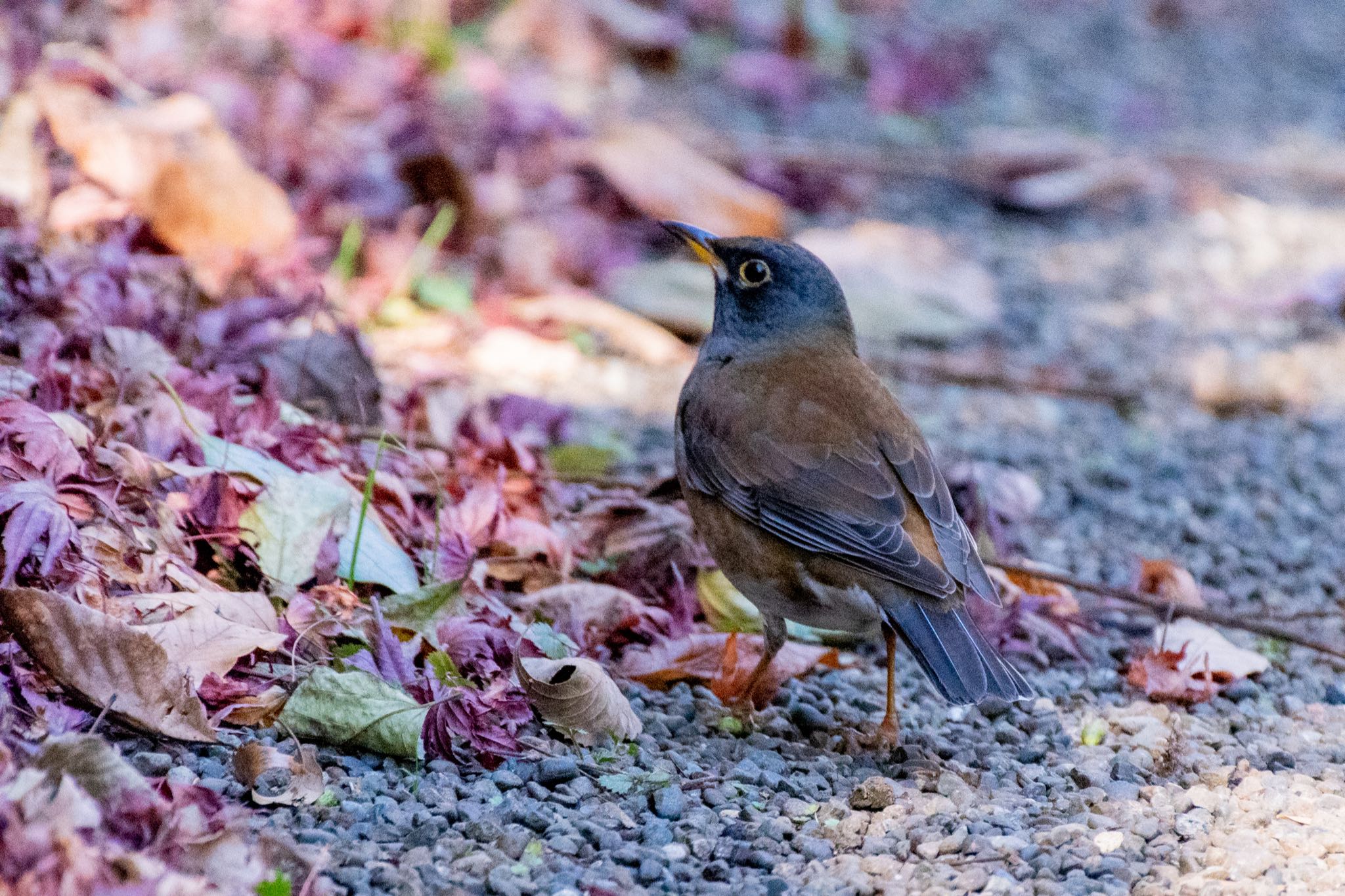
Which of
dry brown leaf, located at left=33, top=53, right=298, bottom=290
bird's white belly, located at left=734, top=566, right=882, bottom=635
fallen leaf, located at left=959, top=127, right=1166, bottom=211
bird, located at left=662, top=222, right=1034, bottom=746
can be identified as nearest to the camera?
bird, located at left=662, top=222, right=1034, bottom=746

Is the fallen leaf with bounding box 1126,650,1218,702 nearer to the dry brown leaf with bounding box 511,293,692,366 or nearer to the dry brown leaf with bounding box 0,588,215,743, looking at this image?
the dry brown leaf with bounding box 0,588,215,743

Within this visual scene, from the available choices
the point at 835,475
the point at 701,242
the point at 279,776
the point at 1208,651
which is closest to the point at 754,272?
the point at 701,242

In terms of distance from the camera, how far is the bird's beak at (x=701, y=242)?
512cm

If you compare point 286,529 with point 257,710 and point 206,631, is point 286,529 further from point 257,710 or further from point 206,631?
point 257,710

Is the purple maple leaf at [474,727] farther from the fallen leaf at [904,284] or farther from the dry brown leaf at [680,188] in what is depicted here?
the dry brown leaf at [680,188]

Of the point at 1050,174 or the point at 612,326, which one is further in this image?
the point at 1050,174

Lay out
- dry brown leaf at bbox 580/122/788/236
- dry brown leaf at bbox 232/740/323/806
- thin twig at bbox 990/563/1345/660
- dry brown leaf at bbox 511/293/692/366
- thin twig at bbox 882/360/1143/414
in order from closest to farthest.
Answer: dry brown leaf at bbox 232/740/323/806 < thin twig at bbox 990/563/1345/660 < dry brown leaf at bbox 511/293/692/366 < thin twig at bbox 882/360/1143/414 < dry brown leaf at bbox 580/122/788/236

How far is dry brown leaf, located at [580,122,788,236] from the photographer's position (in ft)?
26.1

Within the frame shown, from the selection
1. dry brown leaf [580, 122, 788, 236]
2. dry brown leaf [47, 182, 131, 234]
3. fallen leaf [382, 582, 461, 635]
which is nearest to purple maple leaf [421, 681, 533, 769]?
fallen leaf [382, 582, 461, 635]

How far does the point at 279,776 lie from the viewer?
332 centimetres

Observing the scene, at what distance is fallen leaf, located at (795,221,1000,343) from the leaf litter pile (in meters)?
0.10

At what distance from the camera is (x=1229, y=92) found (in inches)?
495

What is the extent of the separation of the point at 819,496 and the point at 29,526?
80.3 inches

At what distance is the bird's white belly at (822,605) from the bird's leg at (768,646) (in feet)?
0.12
